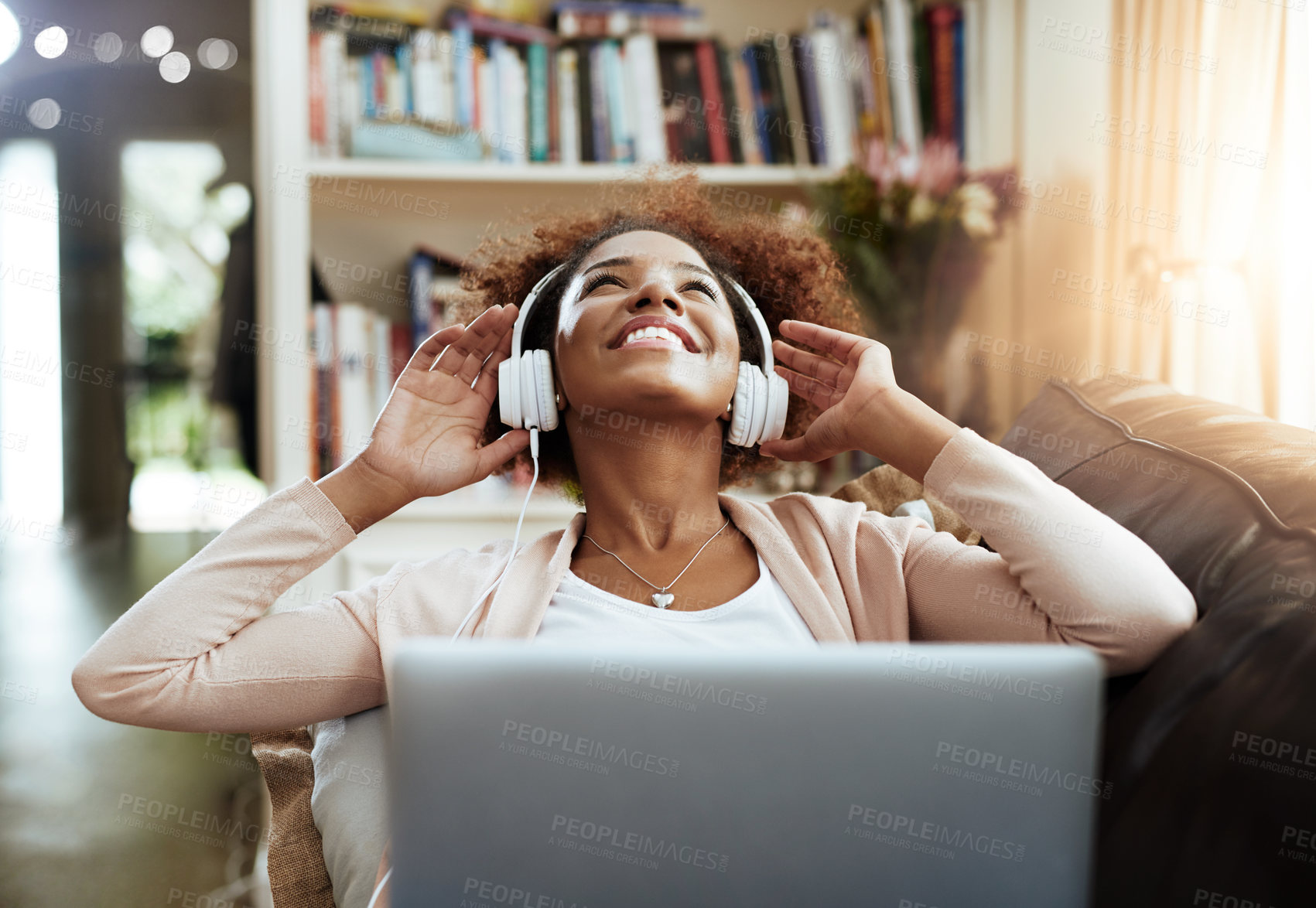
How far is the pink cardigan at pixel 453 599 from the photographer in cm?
95

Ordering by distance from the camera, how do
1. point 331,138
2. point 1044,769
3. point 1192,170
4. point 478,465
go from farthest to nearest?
point 331,138 < point 1192,170 < point 478,465 < point 1044,769

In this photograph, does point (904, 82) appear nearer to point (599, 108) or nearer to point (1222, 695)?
point (599, 108)

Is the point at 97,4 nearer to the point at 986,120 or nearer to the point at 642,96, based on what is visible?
the point at 642,96

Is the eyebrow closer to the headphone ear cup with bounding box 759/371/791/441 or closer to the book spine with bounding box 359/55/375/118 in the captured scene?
the headphone ear cup with bounding box 759/371/791/441

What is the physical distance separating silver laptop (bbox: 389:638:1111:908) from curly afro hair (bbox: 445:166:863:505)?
0.82 meters

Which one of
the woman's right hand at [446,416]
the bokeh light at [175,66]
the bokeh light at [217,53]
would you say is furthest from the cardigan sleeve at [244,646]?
the bokeh light at [175,66]

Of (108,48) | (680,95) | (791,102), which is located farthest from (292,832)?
(108,48)

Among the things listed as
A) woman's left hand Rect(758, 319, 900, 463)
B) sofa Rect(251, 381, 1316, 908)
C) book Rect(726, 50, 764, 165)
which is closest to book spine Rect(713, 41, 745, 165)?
book Rect(726, 50, 764, 165)

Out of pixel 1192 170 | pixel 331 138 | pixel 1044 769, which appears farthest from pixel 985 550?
pixel 331 138

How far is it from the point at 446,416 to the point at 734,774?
29.5 inches

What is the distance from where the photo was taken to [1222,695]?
74 cm

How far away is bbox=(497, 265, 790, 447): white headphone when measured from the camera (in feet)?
3.87

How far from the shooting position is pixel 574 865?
59cm

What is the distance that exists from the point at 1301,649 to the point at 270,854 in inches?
39.0
